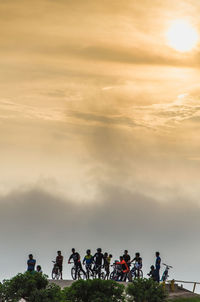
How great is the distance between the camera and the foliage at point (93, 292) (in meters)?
45.7

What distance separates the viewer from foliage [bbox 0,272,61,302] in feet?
154

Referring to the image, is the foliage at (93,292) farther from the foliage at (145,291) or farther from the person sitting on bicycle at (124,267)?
the person sitting on bicycle at (124,267)

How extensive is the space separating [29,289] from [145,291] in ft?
22.4

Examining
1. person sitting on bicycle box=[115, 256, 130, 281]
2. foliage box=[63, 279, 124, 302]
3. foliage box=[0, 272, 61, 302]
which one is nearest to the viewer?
foliage box=[63, 279, 124, 302]

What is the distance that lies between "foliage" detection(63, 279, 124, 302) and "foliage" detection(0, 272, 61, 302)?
3.97 feet

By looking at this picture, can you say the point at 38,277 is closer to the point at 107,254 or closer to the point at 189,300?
the point at 107,254

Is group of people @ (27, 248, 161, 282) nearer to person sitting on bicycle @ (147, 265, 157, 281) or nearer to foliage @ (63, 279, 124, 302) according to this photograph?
person sitting on bicycle @ (147, 265, 157, 281)

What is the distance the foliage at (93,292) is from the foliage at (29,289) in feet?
3.97

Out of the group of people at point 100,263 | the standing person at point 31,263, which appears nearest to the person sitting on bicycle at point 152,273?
the group of people at point 100,263

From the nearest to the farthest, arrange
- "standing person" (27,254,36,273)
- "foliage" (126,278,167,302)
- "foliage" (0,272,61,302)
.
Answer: "foliage" (0,272,61,302), "foliage" (126,278,167,302), "standing person" (27,254,36,273)

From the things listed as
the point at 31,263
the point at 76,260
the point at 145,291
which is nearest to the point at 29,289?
the point at 31,263

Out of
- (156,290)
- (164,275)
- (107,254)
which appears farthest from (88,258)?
(156,290)

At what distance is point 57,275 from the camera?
57.2 meters

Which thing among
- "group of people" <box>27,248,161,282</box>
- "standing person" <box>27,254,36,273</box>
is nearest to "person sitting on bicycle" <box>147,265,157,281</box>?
"group of people" <box>27,248,161,282</box>
